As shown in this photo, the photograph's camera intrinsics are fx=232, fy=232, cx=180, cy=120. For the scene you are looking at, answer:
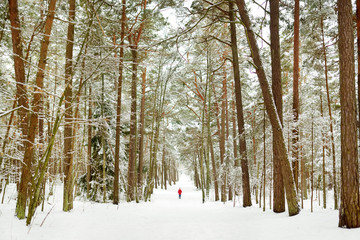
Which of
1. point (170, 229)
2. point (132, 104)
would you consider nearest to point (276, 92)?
point (170, 229)

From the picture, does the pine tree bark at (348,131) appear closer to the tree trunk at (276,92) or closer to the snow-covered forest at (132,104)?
the snow-covered forest at (132,104)

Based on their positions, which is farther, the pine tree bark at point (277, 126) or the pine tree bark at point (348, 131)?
the pine tree bark at point (277, 126)

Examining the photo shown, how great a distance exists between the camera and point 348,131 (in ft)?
14.6

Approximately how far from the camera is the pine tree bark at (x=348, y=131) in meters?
4.25

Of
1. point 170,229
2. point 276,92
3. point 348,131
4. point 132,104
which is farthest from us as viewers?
point 132,104

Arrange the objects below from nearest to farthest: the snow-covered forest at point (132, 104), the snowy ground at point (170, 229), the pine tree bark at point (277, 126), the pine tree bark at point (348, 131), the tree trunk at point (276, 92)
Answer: the pine tree bark at point (348, 131)
the snowy ground at point (170, 229)
the snow-covered forest at point (132, 104)
the pine tree bark at point (277, 126)
the tree trunk at point (276, 92)

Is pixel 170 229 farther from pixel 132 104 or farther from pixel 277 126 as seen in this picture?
pixel 132 104

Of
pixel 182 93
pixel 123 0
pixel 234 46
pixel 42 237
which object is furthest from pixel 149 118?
pixel 42 237

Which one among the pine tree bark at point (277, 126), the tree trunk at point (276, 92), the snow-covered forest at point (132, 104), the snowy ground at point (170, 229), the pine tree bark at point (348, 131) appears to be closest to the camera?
the pine tree bark at point (348, 131)

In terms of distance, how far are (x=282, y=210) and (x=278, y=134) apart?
2677 millimetres

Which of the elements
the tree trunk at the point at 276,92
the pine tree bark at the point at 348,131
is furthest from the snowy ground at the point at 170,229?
the tree trunk at the point at 276,92

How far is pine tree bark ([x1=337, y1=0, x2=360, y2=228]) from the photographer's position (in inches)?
167

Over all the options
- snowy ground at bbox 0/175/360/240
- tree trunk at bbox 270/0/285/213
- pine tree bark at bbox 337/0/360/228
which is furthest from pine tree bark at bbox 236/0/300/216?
pine tree bark at bbox 337/0/360/228

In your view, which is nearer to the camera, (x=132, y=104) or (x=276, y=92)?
(x=276, y=92)
